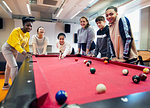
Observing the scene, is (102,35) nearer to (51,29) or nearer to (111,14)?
(111,14)

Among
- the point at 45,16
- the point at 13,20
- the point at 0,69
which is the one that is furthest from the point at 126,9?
the point at 13,20

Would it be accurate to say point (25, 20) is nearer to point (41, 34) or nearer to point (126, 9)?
point (41, 34)

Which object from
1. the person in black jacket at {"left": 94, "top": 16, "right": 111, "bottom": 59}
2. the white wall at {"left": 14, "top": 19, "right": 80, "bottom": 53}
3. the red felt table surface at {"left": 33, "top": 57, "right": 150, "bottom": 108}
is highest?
the white wall at {"left": 14, "top": 19, "right": 80, "bottom": 53}

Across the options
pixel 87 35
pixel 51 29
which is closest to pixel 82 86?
pixel 87 35

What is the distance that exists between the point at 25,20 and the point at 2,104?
228cm

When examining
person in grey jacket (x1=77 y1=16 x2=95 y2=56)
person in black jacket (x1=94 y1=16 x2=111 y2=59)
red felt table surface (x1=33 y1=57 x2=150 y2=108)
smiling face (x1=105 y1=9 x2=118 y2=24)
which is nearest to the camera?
red felt table surface (x1=33 y1=57 x2=150 y2=108)

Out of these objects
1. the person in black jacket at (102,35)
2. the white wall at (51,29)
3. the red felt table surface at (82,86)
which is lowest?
the red felt table surface at (82,86)

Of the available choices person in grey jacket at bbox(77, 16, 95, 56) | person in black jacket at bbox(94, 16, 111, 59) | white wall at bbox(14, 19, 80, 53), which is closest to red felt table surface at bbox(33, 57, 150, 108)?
person in black jacket at bbox(94, 16, 111, 59)

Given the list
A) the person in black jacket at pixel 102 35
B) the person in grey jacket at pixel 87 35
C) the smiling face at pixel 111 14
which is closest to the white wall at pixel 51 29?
the person in grey jacket at pixel 87 35

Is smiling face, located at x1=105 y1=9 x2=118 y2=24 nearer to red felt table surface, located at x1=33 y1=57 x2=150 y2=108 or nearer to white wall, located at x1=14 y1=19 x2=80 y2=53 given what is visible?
red felt table surface, located at x1=33 y1=57 x2=150 y2=108

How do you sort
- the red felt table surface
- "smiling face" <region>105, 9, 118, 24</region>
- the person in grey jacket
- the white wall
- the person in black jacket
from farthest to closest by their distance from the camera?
the white wall < the person in grey jacket < the person in black jacket < "smiling face" <region>105, 9, 118, 24</region> < the red felt table surface

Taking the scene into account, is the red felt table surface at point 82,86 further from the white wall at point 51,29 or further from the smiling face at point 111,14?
the white wall at point 51,29

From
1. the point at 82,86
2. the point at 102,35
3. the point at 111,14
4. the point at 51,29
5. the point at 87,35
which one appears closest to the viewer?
the point at 82,86

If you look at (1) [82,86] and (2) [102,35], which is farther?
(2) [102,35]
